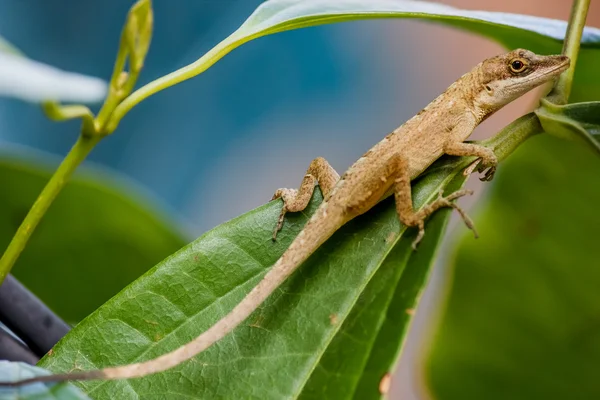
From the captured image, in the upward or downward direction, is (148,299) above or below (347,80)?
below

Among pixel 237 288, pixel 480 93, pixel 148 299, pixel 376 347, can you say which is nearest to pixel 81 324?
pixel 148 299

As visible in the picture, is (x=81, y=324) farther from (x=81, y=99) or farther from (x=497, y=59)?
(x=497, y=59)

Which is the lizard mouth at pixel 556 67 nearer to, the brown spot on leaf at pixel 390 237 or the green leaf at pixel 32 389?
the brown spot on leaf at pixel 390 237

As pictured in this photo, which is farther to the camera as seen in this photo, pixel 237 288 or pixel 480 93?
pixel 480 93

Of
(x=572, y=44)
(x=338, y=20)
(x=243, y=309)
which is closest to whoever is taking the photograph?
(x=243, y=309)

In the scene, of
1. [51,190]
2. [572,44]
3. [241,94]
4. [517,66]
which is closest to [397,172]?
[572,44]

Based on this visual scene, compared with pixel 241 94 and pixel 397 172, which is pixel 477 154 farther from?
pixel 241 94
